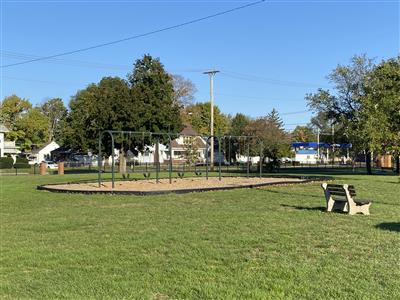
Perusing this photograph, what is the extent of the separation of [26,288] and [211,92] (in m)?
46.1

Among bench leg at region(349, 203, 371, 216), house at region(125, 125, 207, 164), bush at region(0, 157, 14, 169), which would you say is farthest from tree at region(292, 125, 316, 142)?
bench leg at region(349, 203, 371, 216)

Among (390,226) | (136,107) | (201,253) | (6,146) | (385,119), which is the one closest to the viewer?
(201,253)

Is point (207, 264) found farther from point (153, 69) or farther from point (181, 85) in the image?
point (181, 85)

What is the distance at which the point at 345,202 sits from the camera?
11.7 meters

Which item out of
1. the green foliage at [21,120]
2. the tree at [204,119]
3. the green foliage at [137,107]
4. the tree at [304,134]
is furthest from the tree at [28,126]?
the tree at [304,134]

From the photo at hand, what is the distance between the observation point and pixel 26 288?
5512mm

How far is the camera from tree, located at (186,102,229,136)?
97537mm

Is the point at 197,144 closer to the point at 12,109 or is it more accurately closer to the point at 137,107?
the point at 137,107

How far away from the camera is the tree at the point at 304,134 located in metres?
118

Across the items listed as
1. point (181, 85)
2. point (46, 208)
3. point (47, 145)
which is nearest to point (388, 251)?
point (46, 208)

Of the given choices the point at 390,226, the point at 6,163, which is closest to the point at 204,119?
the point at 6,163

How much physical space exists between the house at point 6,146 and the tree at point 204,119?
3183 cm

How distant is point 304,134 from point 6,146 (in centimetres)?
7060

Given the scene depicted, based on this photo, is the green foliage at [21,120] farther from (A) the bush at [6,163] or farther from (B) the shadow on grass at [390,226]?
(B) the shadow on grass at [390,226]
